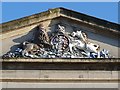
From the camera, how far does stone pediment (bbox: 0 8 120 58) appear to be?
51.1ft

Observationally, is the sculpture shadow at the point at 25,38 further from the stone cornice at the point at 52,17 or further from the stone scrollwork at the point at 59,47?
the stone cornice at the point at 52,17

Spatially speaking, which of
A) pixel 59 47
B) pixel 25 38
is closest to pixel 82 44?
pixel 59 47

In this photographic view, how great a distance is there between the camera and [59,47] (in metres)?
15.7

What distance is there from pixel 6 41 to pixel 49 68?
206 cm

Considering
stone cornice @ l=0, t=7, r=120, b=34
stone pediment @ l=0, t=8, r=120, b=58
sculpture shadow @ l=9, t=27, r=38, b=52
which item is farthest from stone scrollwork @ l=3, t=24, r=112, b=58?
stone cornice @ l=0, t=7, r=120, b=34

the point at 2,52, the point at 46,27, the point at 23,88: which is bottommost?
the point at 23,88

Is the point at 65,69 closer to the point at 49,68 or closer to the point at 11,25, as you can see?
the point at 49,68

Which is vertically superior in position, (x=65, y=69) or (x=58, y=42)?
(x=58, y=42)

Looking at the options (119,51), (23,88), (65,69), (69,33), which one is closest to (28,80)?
(23,88)

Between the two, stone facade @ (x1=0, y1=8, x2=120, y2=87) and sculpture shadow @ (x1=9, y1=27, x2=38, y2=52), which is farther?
sculpture shadow @ (x1=9, y1=27, x2=38, y2=52)

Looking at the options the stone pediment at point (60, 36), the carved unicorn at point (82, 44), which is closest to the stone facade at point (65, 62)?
the stone pediment at point (60, 36)

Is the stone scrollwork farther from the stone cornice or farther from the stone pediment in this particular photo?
the stone cornice

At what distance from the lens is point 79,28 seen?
16.1m

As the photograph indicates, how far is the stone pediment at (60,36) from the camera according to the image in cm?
1557
